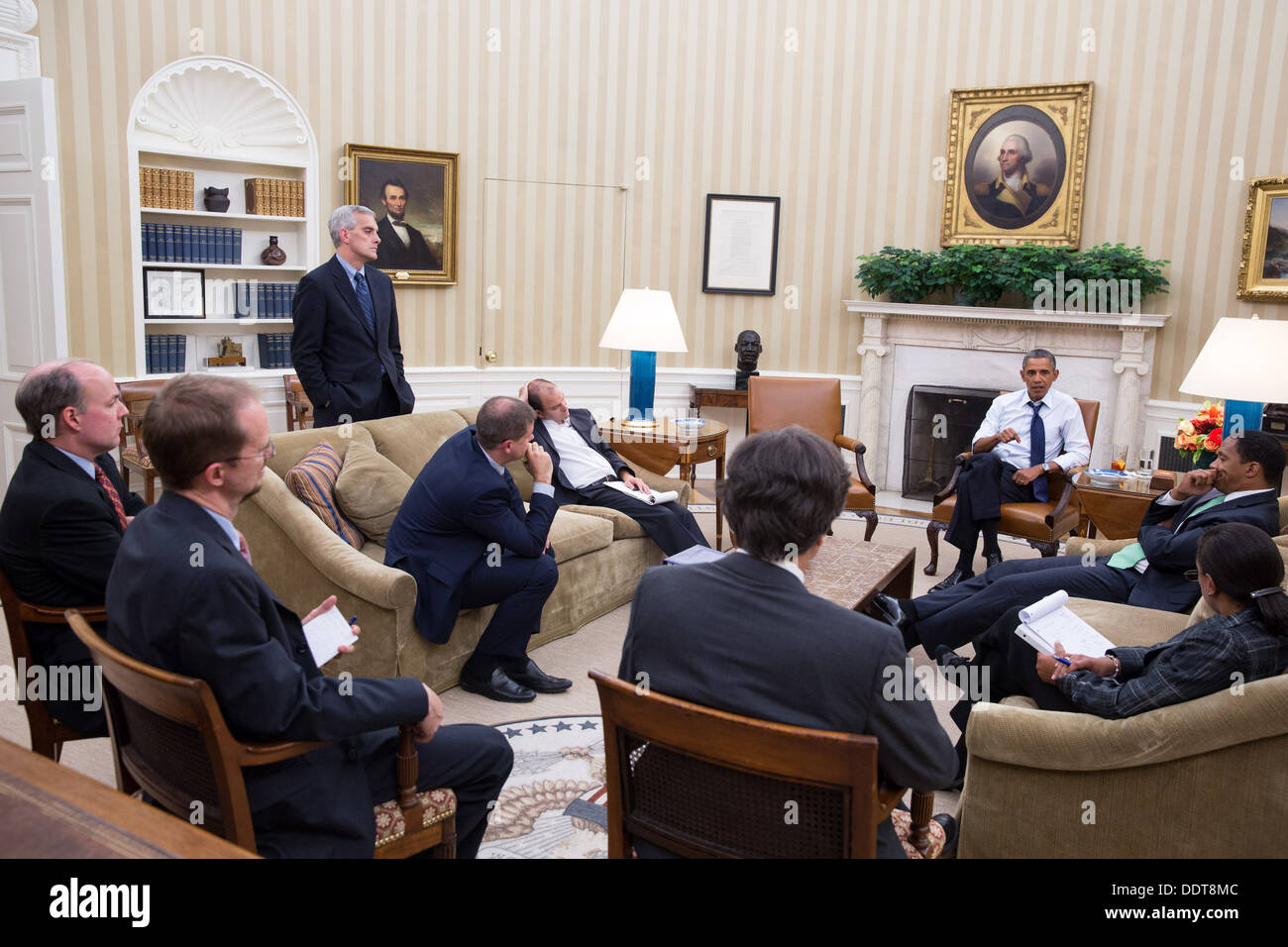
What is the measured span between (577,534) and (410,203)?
3.90 metres

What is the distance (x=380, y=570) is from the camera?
11.8 feet

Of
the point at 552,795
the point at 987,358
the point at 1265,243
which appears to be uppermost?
the point at 1265,243

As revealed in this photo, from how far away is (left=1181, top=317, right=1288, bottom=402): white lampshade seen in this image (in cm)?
440

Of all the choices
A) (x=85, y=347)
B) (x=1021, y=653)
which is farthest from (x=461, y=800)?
(x=85, y=347)

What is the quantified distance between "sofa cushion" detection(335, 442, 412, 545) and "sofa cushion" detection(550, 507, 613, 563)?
679 millimetres

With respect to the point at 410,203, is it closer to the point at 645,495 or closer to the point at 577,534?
the point at 645,495

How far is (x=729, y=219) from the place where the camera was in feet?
26.7

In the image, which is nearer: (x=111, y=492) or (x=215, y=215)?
(x=111, y=492)

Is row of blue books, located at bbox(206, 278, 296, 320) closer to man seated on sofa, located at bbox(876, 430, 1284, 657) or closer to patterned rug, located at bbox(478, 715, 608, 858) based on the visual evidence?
patterned rug, located at bbox(478, 715, 608, 858)

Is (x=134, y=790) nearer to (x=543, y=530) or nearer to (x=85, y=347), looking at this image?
(x=543, y=530)

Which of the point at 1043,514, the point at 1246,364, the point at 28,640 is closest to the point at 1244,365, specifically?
the point at 1246,364

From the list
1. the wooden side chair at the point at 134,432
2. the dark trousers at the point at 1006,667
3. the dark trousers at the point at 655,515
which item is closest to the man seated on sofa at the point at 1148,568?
the dark trousers at the point at 1006,667

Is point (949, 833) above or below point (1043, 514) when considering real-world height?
below
